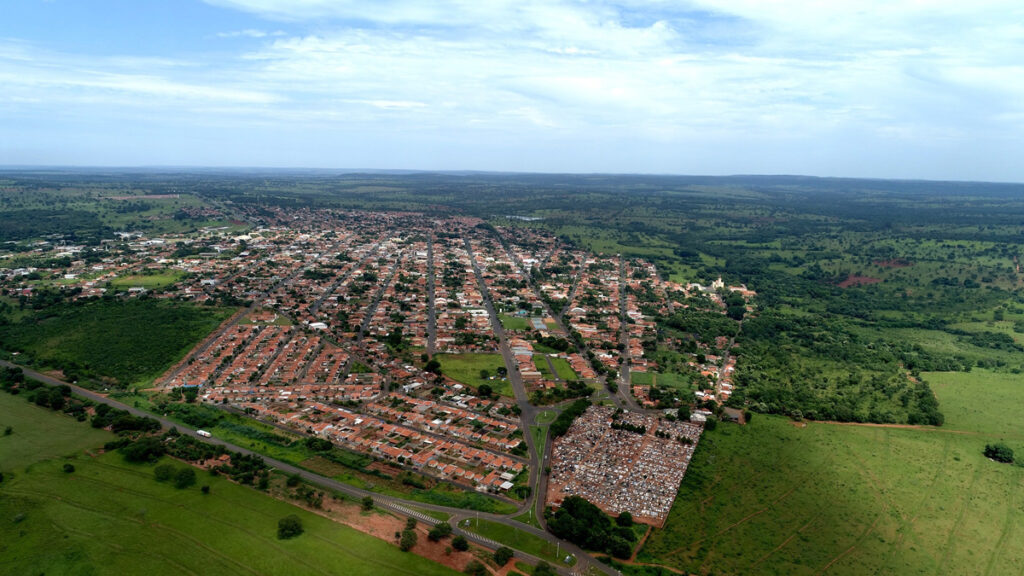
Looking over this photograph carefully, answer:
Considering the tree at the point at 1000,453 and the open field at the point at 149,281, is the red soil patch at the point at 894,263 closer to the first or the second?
the tree at the point at 1000,453

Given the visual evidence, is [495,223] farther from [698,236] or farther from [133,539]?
[133,539]

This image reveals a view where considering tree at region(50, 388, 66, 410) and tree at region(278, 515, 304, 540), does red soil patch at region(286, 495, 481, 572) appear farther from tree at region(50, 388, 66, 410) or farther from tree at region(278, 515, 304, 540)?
tree at region(50, 388, 66, 410)

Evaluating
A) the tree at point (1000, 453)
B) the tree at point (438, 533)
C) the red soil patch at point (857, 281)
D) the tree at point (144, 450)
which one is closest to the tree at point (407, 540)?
the tree at point (438, 533)

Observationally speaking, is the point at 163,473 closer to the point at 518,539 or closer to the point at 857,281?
the point at 518,539

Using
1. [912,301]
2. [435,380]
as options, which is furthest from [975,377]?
[435,380]

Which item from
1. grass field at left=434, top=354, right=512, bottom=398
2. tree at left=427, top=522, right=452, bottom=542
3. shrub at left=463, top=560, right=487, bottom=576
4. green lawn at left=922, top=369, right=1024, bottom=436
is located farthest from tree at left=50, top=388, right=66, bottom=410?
green lawn at left=922, top=369, right=1024, bottom=436

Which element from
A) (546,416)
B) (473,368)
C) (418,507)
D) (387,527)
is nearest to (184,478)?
(387,527)
